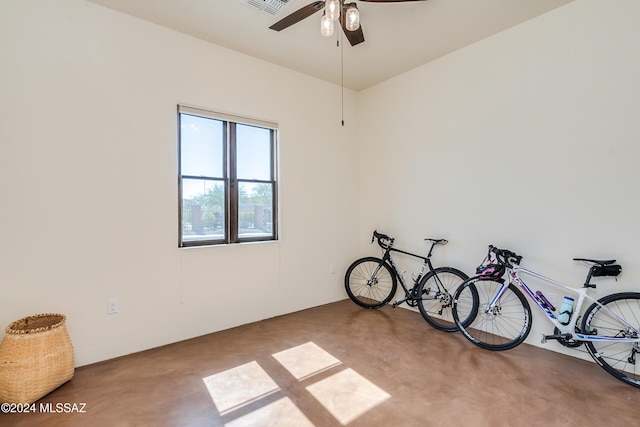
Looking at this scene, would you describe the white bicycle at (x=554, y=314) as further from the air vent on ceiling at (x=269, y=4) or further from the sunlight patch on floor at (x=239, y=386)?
the air vent on ceiling at (x=269, y=4)

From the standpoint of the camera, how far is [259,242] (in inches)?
137

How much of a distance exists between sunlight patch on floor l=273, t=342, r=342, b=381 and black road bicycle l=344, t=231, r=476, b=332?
133cm

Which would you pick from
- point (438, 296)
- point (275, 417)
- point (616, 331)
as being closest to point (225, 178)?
point (275, 417)

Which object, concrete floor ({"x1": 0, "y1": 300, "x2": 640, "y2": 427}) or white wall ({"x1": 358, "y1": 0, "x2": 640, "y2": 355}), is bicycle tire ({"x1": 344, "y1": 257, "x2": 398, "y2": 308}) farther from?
concrete floor ({"x1": 0, "y1": 300, "x2": 640, "y2": 427})

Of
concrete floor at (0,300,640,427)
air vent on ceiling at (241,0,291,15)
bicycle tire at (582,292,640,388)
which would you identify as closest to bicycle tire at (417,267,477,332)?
concrete floor at (0,300,640,427)

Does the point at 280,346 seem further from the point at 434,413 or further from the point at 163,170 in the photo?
the point at 163,170

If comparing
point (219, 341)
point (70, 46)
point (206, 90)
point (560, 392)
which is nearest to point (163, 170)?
point (206, 90)

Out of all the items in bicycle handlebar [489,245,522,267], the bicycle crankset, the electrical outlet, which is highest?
bicycle handlebar [489,245,522,267]

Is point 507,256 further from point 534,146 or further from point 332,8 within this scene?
point 332,8

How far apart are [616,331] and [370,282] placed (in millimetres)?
2393

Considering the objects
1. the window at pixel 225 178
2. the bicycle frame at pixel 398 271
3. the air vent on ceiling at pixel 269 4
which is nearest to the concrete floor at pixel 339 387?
the bicycle frame at pixel 398 271

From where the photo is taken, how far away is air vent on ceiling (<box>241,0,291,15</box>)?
2434mm

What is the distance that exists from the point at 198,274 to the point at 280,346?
108cm

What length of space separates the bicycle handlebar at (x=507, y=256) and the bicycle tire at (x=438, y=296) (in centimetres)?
45
